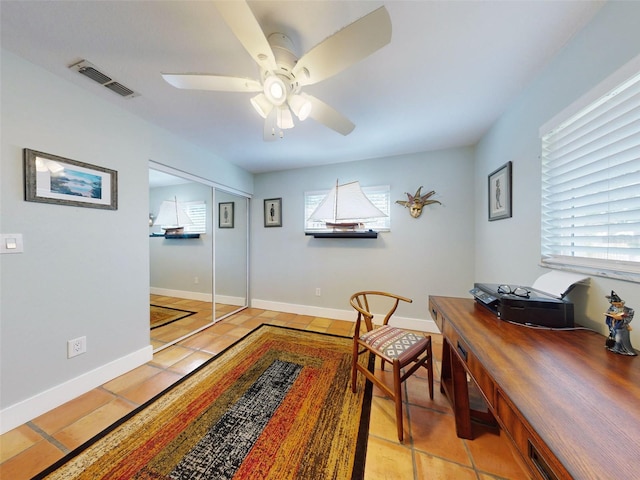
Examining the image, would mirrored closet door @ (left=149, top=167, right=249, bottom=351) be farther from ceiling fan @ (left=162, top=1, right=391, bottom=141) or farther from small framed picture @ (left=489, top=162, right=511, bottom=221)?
small framed picture @ (left=489, top=162, right=511, bottom=221)

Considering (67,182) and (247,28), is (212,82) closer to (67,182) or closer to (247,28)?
(247,28)

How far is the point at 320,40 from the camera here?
1.22 metres

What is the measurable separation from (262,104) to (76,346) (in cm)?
217

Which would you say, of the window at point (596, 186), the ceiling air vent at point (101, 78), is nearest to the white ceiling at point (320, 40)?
the ceiling air vent at point (101, 78)

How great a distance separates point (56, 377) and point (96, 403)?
1.05ft

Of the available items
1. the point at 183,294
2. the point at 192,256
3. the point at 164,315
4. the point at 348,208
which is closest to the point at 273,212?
the point at 192,256

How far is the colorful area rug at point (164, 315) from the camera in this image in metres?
2.42

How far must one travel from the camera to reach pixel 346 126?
4.69ft

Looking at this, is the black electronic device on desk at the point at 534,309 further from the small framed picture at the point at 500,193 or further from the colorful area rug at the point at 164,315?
the colorful area rug at the point at 164,315

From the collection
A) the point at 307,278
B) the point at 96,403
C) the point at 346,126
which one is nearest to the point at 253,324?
the point at 307,278

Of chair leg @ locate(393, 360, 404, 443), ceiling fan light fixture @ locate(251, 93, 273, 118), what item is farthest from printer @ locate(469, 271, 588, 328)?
ceiling fan light fixture @ locate(251, 93, 273, 118)

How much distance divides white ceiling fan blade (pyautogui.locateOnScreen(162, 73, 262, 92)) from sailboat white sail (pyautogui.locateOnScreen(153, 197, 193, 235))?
Result: 1713 millimetres

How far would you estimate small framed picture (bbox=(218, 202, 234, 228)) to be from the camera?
122 inches

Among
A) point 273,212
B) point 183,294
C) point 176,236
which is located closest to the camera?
point 176,236
